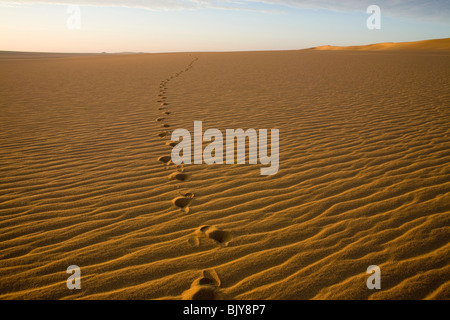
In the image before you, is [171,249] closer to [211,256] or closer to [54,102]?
[211,256]

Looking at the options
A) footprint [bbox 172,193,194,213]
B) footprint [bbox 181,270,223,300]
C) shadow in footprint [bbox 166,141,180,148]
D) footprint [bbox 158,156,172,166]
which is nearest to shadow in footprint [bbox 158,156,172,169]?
footprint [bbox 158,156,172,166]

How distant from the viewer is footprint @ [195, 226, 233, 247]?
91.0 inches

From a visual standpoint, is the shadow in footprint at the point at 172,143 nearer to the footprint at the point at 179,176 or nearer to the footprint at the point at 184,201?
the footprint at the point at 179,176

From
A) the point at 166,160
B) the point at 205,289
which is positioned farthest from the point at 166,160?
the point at 205,289

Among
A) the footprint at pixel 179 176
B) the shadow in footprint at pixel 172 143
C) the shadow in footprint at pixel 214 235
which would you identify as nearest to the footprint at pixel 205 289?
the shadow in footprint at pixel 214 235

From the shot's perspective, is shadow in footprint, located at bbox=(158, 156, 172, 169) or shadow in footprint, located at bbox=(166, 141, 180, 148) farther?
shadow in footprint, located at bbox=(166, 141, 180, 148)

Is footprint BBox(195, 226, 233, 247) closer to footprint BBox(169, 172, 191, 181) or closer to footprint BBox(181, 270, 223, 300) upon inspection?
footprint BBox(181, 270, 223, 300)

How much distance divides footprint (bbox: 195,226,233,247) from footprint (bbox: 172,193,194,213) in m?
0.38

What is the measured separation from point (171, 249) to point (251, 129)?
10.7 feet

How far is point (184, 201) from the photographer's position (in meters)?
2.86

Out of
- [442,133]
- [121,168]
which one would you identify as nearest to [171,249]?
[121,168]

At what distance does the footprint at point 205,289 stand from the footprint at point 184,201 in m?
0.88

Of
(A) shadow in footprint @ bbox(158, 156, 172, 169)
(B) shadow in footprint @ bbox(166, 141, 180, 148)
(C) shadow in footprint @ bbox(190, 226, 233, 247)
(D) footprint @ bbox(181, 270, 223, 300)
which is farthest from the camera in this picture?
(B) shadow in footprint @ bbox(166, 141, 180, 148)

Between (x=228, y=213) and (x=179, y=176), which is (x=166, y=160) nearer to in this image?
(x=179, y=176)
